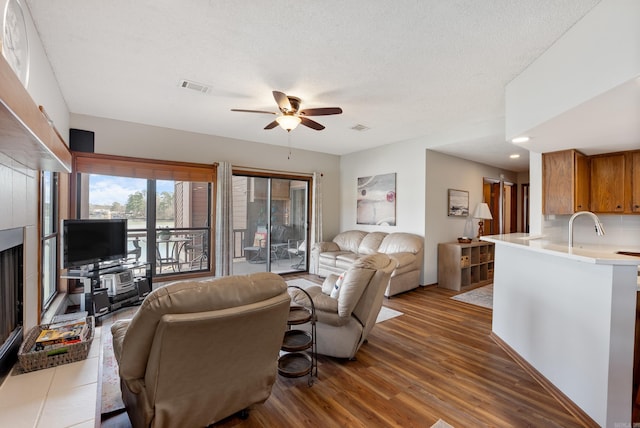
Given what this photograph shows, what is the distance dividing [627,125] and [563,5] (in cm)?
129

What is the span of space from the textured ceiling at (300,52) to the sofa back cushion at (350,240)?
264 cm

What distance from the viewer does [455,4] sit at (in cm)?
189

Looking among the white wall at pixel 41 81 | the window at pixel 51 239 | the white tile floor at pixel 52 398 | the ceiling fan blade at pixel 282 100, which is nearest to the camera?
the white tile floor at pixel 52 398

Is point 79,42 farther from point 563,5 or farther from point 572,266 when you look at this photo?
point 572,266

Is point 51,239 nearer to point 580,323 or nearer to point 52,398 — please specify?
point 52,398

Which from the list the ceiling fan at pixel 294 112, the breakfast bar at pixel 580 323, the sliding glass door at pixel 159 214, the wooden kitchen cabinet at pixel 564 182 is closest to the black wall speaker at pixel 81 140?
the sliding glass door at pixel 159 214

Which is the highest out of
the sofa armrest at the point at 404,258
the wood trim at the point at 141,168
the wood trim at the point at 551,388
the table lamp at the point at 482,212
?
the wood trim at the point at 141,168

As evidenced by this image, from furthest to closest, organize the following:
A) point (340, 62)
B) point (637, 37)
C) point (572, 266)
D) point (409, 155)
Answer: point (409, 155)
point (340, 62)
point (572, 266)
point (637, 37)

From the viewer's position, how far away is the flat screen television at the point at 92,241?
3400mm

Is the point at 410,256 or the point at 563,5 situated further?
the point at 410,256

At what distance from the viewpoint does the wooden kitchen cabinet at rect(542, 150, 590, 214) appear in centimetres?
323

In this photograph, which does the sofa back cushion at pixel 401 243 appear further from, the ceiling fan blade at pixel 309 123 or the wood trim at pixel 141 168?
the wood trim at pixel 141 168

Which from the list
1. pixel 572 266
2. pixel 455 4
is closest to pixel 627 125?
pixel 572 266

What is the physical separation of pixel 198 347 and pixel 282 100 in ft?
7.91
